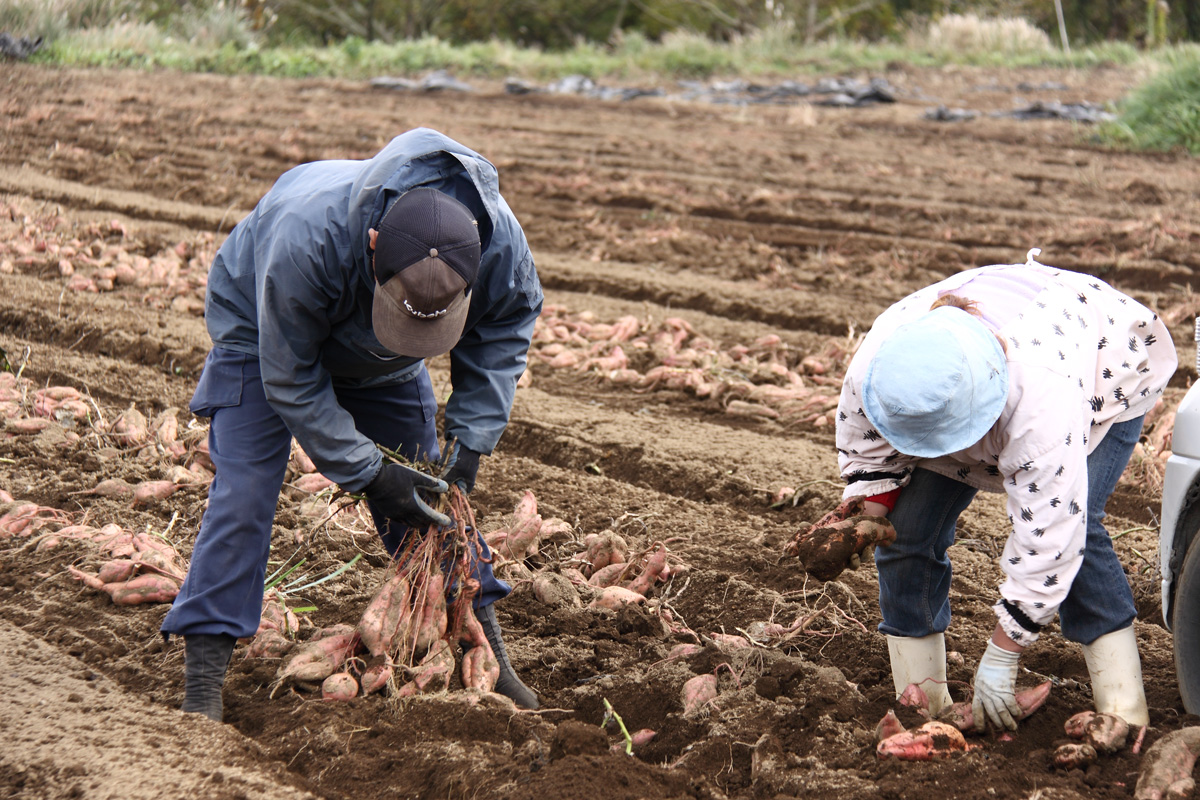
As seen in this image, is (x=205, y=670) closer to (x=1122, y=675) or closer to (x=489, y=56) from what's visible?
(x=1122, y=675)

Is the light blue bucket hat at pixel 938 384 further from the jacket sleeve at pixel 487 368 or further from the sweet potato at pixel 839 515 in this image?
the jacket sleeve at pixel 487 368

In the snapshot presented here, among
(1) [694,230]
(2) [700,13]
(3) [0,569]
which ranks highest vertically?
(2) [700,13]

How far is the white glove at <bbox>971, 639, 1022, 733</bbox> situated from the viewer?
229cm

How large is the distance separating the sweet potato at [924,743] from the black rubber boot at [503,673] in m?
0.96

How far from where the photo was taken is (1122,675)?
2322 millimetres

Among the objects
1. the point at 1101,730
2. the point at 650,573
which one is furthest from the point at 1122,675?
the point at 650,573

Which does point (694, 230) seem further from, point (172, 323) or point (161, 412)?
point (161, 412)

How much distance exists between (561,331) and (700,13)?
73.1ft

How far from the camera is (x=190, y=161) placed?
9.88 meters

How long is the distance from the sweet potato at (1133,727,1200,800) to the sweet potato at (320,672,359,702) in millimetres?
1865

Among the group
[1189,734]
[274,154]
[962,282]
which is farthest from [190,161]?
[1189,734]

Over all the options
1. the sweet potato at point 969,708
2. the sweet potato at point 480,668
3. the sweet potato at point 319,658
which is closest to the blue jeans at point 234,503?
the sweet potato at point 319,658

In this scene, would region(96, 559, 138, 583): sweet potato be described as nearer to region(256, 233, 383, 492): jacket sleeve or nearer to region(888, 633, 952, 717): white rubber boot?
region(256, 233, 383, 492): jacket sleeve

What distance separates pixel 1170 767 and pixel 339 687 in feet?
6.40
